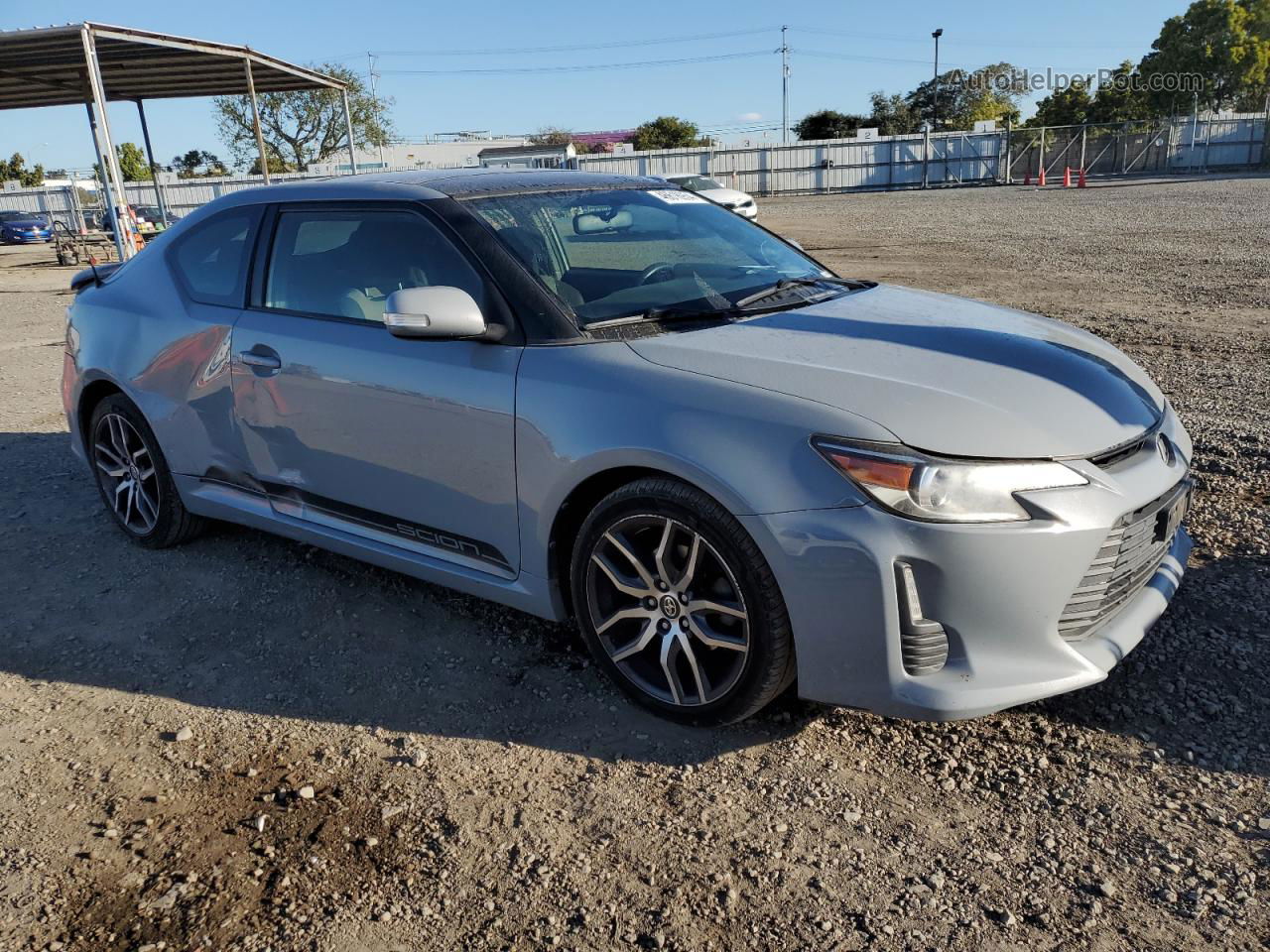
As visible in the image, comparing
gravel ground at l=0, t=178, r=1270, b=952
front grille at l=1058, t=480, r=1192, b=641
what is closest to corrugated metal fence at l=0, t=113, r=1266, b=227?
gravel ground at l=0, t=178, r=1270, b=952

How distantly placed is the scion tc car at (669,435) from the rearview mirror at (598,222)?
0.08 ft

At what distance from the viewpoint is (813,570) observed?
2592 mm

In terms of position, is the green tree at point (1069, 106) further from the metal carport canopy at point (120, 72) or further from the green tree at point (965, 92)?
the metal carport canopy at point (120, 72)

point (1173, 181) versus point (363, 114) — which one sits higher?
point (363, 114)

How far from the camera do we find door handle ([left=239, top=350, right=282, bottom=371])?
383 cm

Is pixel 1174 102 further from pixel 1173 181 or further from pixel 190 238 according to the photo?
pixel 190 238

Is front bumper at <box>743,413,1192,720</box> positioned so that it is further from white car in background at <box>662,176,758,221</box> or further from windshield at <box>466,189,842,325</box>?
white car in background at <box>662,176,758,221</box>

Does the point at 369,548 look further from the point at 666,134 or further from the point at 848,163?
the point at 666,134

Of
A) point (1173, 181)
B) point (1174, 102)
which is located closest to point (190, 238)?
point (1173, 181)

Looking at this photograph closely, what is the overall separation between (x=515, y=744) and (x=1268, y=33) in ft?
232

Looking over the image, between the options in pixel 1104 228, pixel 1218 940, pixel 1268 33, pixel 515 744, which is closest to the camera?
pixel 1218 940

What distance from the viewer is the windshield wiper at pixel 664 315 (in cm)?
324

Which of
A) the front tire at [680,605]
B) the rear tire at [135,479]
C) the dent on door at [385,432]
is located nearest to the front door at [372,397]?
the dent on door at [385,432]

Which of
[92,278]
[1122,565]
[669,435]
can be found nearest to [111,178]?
[92,278]
